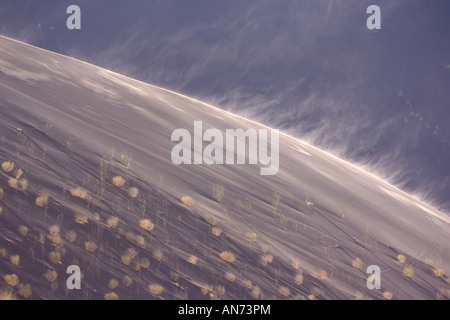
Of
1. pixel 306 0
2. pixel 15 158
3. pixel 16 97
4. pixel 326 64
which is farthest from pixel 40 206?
pixel 306 0

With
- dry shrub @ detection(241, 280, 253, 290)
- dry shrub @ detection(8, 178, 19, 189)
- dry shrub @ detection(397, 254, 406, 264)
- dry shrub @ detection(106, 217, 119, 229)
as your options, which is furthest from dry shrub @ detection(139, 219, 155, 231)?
dry shrub @ detection(397, 254, 406, 264)

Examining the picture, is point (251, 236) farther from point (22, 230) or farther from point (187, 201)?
point (22, 230)

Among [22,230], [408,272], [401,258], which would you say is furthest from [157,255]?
[401,258]

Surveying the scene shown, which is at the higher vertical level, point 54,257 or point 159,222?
point 159,222

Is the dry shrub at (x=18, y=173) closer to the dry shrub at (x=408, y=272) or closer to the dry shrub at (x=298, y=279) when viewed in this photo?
the dry shrub at (x=298, y=279)

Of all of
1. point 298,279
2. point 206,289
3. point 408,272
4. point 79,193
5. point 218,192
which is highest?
point 218,192

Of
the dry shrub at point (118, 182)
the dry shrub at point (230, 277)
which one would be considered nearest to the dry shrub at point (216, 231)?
the dry shrub at point (230, 277)
